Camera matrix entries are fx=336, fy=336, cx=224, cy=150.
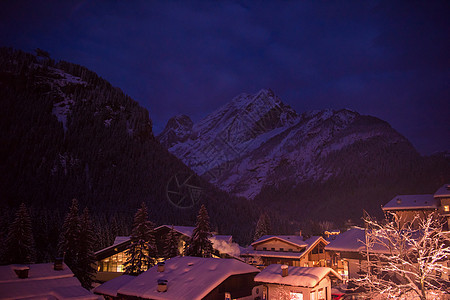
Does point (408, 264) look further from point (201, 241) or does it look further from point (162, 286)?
point (201, 241)

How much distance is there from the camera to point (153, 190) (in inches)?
5640

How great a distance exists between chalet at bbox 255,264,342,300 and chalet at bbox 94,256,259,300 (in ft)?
6.03

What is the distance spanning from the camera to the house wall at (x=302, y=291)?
98.9 feet

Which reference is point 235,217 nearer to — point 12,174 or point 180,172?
point 180,172

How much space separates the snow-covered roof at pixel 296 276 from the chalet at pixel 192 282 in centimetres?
174

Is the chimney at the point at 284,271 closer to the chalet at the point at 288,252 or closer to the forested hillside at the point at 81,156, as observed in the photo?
the chalet at the point at 288,252

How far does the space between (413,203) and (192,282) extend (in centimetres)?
5659

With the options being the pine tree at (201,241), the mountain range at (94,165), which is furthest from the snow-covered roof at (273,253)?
the mountain range at (94,165)

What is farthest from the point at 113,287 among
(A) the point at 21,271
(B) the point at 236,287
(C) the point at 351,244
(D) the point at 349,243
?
(D) the point at 349,243

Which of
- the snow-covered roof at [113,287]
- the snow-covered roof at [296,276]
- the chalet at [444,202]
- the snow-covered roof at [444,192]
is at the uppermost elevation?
the snow-covered roof at [444,192]

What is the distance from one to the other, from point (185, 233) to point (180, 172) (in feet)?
344

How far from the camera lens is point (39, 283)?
27531mm

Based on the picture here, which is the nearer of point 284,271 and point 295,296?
point 295,296

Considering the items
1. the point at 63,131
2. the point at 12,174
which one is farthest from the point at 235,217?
the point at 63,131
